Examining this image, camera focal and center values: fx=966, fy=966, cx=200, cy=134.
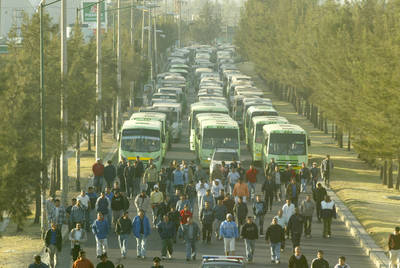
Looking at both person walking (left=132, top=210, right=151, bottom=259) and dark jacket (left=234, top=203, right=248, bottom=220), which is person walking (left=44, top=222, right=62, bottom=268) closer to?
person walking (left=132, top=210, right=151, bottom=259)

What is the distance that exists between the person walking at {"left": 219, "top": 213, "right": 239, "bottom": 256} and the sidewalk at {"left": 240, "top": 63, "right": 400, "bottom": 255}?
17.5ft

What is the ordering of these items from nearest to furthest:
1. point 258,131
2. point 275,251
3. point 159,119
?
1. point 275,251
2. point 159,119
3. point 258,131

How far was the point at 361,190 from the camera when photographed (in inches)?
1679

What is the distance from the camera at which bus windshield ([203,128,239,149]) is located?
4659cm

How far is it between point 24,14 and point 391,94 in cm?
1518

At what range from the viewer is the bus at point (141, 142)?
44094mm

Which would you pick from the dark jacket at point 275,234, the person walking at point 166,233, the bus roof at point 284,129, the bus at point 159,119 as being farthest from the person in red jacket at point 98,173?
the dark jacket at point 275,234

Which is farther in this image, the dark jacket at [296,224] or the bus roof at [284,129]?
the bus roof at [284,129]

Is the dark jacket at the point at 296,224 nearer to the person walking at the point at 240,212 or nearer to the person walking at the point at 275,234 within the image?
the person walking at the point at 275,234

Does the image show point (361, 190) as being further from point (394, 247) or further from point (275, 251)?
point (394, 247)

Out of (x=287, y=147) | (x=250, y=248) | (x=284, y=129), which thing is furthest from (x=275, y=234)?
(x=284, y=129)

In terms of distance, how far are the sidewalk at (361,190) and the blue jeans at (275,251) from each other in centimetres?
434

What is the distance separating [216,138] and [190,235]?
877 inches

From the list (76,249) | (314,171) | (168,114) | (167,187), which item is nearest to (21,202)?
(76,249)
